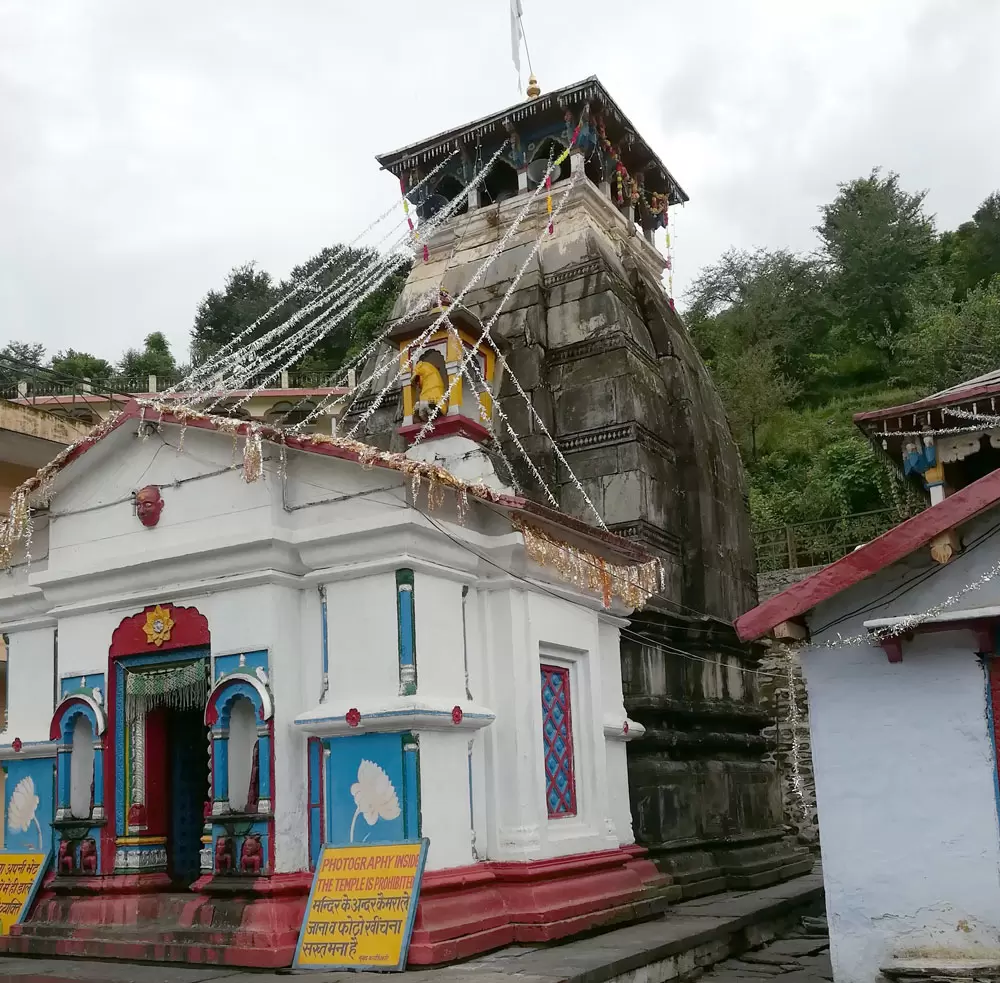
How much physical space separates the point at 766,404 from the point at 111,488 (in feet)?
83.1

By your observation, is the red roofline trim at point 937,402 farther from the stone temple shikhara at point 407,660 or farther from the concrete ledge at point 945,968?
the concrete ledge at point 945,968

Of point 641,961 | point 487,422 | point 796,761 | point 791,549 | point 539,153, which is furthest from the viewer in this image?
point 791,549

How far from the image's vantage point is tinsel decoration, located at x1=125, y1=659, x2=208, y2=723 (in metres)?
9.53

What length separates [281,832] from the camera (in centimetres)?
866

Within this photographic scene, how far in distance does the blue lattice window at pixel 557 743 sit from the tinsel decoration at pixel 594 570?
35.7 inches

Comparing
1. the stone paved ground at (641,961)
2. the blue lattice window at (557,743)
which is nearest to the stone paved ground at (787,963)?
the stone paved ground at (641,961)

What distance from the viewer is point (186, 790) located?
10.6 metres

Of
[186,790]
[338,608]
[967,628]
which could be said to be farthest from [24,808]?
[967,628]

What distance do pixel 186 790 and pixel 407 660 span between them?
3.41 meters

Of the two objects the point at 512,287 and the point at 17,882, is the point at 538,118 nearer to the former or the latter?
the point at 512,287

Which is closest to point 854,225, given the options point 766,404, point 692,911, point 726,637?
point 766,404

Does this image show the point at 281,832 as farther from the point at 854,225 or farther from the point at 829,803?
the point at 854,225

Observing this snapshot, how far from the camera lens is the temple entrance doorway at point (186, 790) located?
1028 centimetres

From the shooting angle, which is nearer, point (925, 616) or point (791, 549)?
point (925, 616)
